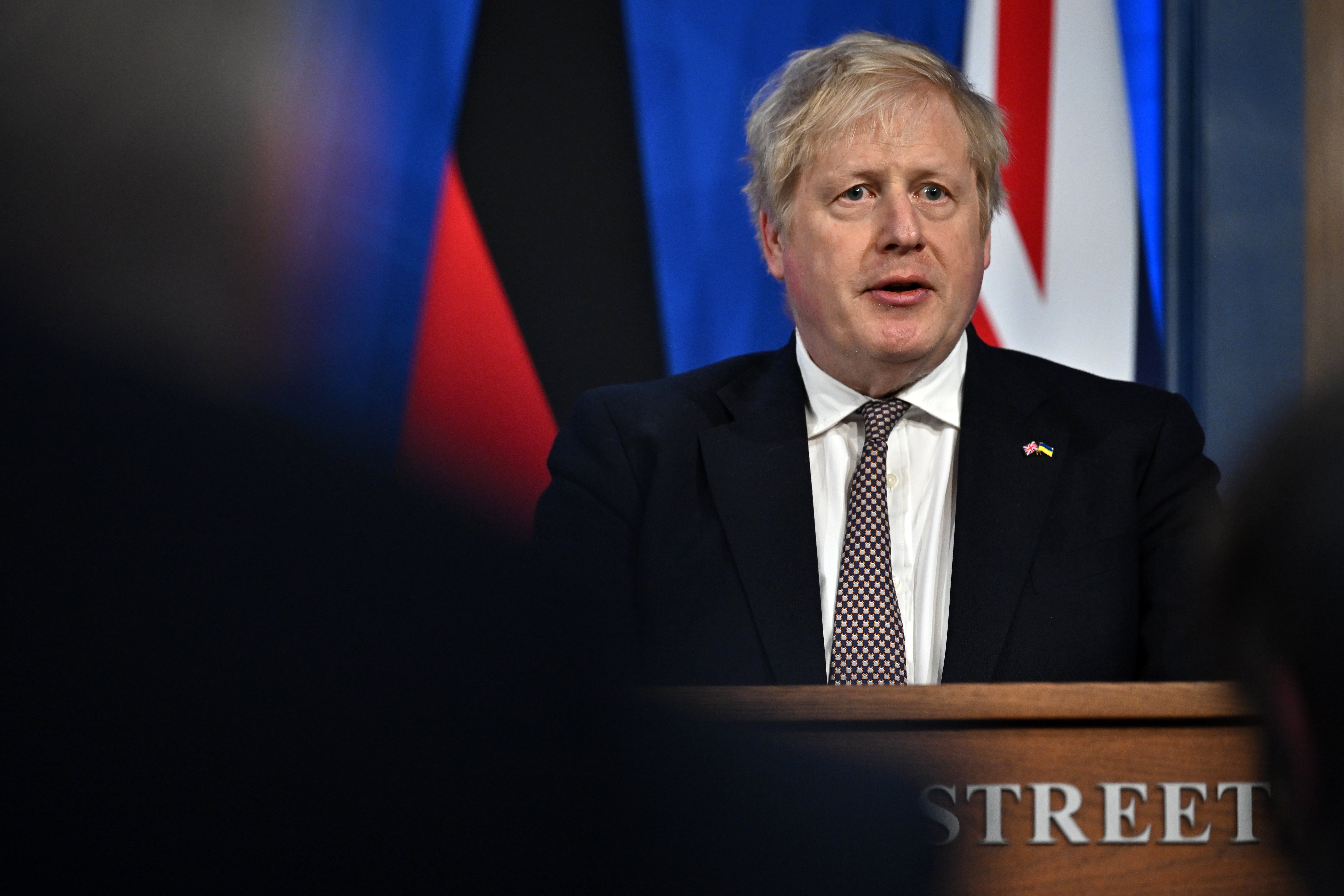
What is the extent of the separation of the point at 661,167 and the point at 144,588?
2.58 meters

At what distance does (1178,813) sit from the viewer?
941mm

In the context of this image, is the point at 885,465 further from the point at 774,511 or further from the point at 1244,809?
the point at 1244,809

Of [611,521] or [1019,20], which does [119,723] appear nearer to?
[611,521]

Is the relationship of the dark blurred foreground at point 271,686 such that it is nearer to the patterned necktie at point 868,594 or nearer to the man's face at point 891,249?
the patterned necktie at point 868,594

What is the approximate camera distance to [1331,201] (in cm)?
279

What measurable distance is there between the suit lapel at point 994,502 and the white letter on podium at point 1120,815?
0.68m

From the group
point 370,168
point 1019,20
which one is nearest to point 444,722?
point 370,168

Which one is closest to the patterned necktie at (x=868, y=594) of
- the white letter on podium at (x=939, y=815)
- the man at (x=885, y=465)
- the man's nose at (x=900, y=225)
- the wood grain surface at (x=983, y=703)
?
the man at (x=885, y=465)

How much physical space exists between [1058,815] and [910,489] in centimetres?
92

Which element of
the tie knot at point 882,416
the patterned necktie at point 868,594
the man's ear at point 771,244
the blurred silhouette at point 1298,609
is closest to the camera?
the blurred silhouette at point 1298,609

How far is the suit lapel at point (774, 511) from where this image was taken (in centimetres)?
169

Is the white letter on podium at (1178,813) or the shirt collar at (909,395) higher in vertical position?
the shirt collar at (909,395)

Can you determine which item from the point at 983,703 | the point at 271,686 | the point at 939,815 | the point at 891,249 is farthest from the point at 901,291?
the point at 271,686

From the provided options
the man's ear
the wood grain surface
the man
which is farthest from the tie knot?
the wood grain surface
